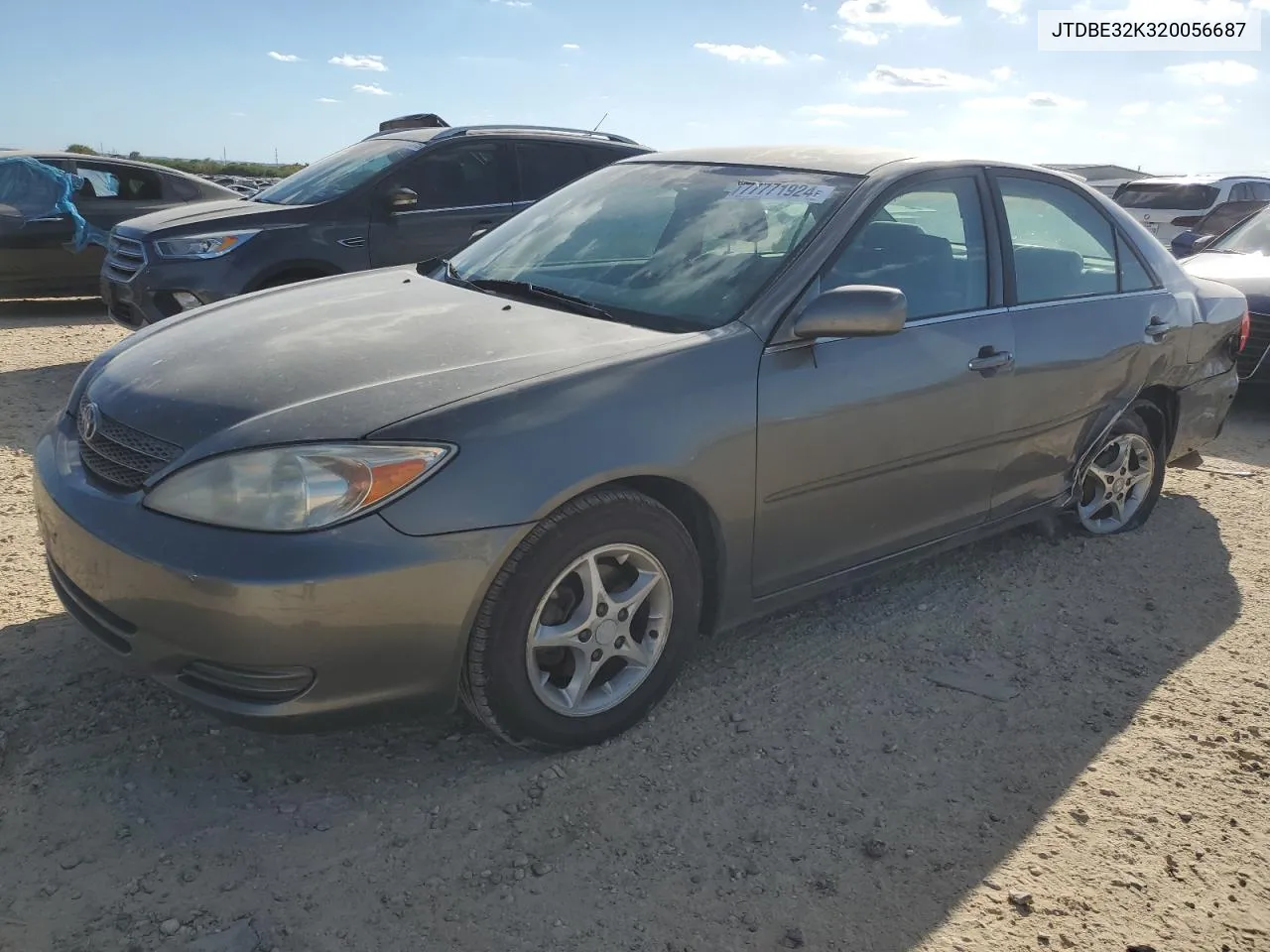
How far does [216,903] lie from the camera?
230 cm

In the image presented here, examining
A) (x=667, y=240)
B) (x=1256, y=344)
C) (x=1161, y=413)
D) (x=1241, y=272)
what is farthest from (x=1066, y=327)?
(x=1241, y=272)

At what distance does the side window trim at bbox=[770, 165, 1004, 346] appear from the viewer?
318 cm

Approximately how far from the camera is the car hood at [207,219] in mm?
6770

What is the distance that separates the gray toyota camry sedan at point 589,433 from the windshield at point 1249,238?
4.64 meters

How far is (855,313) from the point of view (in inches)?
121

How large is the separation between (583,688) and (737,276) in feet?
4.38

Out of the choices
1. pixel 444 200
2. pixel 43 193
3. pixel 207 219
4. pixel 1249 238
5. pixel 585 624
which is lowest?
pixel 585 624

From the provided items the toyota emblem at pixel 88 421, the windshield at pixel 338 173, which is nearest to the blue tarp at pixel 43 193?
the windshield at pixel 338 173

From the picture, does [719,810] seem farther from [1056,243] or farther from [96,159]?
[96,159]

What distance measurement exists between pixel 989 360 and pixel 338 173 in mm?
5299

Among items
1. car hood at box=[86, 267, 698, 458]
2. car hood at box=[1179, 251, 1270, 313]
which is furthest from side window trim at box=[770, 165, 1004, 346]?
car hood at box=[1179, 251, 1270, 313]

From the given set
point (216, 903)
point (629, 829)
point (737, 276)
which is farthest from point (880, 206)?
point (216, 903)

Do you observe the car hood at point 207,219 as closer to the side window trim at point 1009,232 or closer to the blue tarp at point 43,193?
the blue tarp at point 43,193

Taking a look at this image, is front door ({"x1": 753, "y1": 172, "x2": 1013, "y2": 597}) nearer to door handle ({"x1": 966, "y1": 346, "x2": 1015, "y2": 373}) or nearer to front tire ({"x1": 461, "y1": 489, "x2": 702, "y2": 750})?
door handle ({"x1": 966, "y1": 346, "x2": 1015, "y2": 373})
